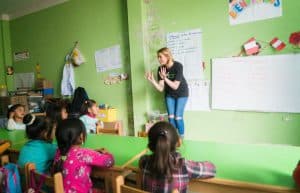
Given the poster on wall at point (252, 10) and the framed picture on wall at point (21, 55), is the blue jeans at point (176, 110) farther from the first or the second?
the framed picture on wall at point (21, 55)

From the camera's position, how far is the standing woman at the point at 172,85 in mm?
3189

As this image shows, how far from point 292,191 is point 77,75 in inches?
159

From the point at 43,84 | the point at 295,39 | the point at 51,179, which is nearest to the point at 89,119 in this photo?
the point at 51,179

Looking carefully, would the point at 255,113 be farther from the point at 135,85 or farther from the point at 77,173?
the point at 77,173

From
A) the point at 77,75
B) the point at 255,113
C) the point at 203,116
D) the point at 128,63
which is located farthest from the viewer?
the point at 77,75

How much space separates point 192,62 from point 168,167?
224 centimetres

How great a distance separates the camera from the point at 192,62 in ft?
10.8

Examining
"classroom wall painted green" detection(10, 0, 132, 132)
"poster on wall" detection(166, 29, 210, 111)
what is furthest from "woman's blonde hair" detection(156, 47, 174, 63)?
"classroom wall painted green" detection(10, 0, 132, 132)

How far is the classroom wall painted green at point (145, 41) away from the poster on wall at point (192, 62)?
74mm

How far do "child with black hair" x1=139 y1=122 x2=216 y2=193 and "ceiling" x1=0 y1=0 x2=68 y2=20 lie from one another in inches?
162

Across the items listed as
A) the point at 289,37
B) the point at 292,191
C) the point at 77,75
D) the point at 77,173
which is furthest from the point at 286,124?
the point at 77,75

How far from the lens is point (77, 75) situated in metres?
4.61

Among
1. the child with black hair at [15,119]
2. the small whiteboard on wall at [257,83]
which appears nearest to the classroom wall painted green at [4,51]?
the child with black hair at [15,119]

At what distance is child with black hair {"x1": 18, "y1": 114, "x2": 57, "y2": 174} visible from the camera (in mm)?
1771
